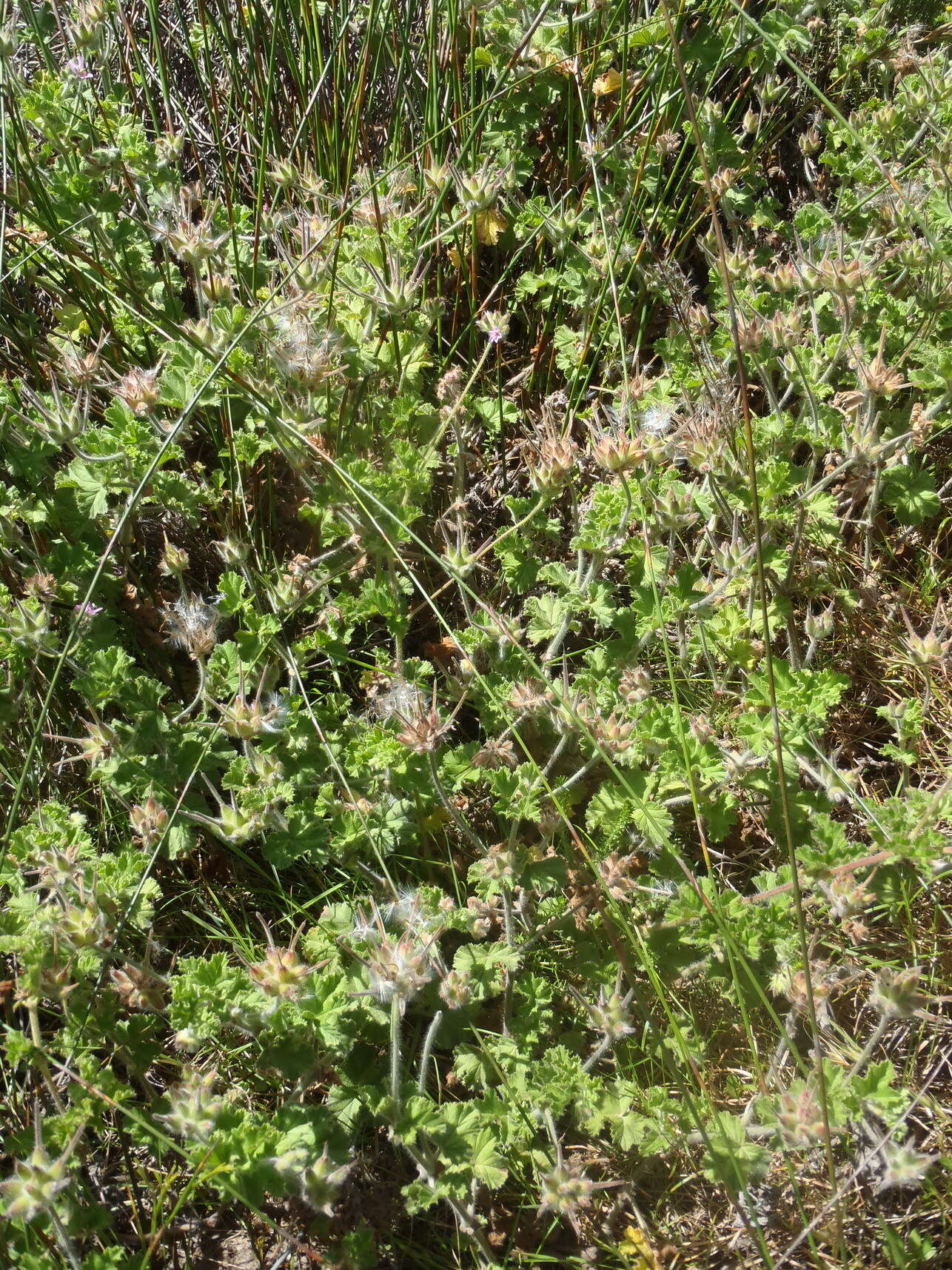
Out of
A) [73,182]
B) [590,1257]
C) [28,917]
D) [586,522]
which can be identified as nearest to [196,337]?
[73,182]

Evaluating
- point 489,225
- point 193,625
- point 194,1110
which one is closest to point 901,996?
point 194,1110

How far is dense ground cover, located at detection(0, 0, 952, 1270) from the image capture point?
1.68m

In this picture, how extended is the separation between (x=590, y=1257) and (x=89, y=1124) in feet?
2.86

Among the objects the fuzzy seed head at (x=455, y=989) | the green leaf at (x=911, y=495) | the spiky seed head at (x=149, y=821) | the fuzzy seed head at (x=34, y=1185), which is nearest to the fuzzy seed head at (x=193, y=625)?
the spiky seed head at (x=149, y=821)

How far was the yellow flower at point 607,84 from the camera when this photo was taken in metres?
2.68

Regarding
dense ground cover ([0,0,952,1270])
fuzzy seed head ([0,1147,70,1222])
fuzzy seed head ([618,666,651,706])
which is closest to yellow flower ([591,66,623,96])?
dense ground cover ([0,0,952,1270])

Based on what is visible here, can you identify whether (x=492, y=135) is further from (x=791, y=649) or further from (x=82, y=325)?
(x=791, y=649)

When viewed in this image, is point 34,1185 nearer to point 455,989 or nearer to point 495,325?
point 455,989

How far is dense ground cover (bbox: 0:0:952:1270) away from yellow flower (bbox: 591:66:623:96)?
1 cm

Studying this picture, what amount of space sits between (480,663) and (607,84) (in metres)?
1.61

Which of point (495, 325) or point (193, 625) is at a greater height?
point (495, 325)

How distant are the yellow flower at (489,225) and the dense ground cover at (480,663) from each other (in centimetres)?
2

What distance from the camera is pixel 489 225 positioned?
2.62 m

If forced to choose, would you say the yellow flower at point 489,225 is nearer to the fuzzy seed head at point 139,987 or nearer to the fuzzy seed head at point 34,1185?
the fuzzy seed head at point 139,987
